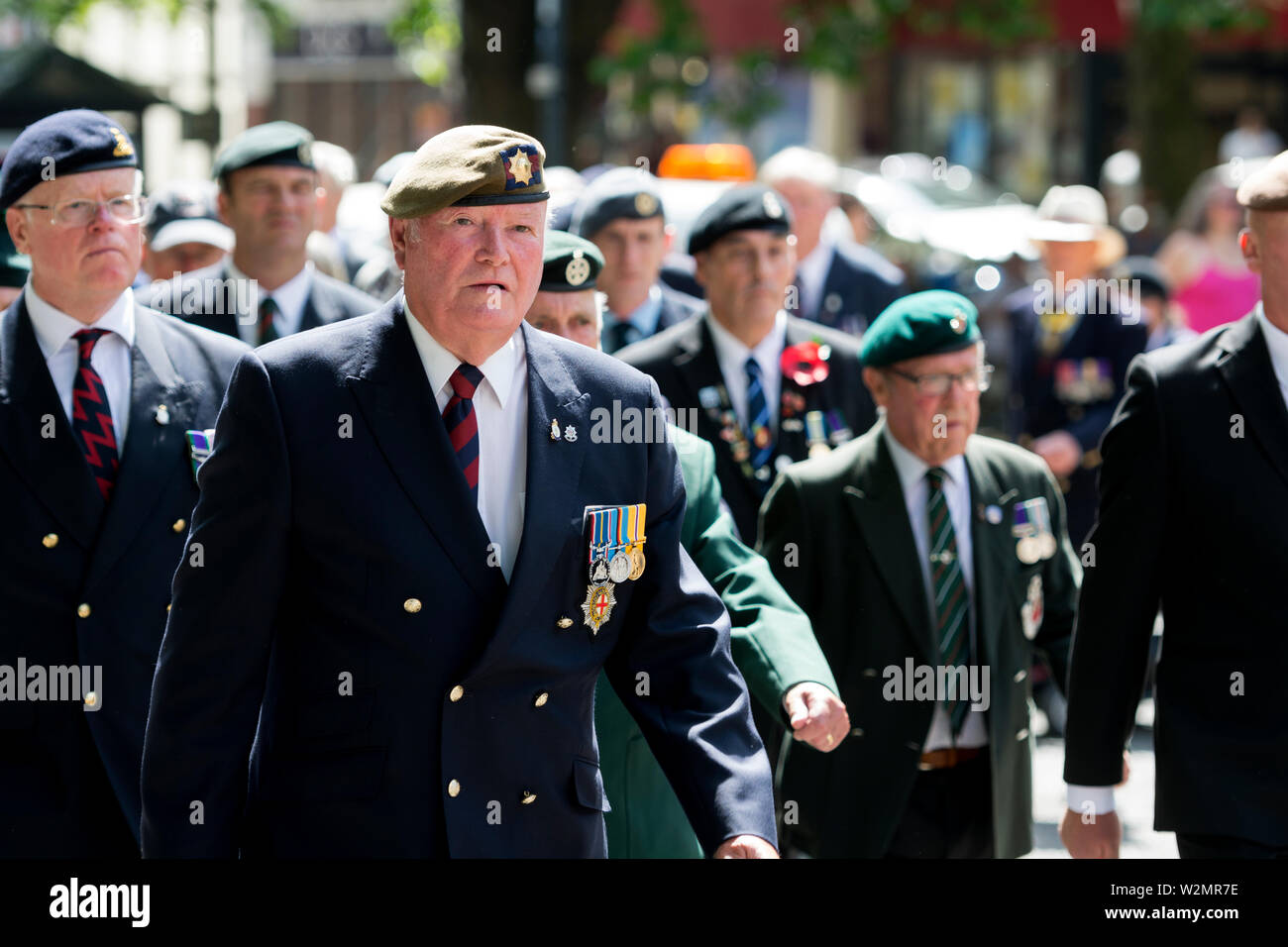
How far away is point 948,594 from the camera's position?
17.0 ft

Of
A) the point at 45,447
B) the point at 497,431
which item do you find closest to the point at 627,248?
the point at 45,447

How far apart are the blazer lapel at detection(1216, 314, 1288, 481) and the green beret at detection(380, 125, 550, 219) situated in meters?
1.61

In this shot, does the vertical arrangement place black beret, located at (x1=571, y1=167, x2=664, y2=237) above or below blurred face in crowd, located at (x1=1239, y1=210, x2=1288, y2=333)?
above

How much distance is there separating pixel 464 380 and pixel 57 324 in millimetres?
1582

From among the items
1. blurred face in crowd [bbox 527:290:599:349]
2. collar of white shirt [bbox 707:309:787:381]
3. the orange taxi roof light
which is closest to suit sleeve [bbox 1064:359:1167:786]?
blurred face in crowd [bbox 527:290:599:349]

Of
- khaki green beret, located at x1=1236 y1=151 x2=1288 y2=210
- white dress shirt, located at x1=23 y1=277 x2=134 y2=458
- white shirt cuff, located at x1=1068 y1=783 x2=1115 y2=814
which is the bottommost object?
white shirt cuff, located at x1=1068 y1=783 x2=1115 y2=814

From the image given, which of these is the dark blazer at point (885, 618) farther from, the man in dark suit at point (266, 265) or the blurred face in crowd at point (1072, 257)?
the blurred face in crowd at point (1072, 257)

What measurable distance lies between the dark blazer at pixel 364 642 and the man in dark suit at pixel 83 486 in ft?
3.29

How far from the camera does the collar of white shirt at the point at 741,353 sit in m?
6.60

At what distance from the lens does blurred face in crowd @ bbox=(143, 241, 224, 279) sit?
830 centimetres

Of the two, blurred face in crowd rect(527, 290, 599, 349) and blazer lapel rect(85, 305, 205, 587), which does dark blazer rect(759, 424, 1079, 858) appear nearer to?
blurred face in crowd rect(527, 290, 599, 349)
